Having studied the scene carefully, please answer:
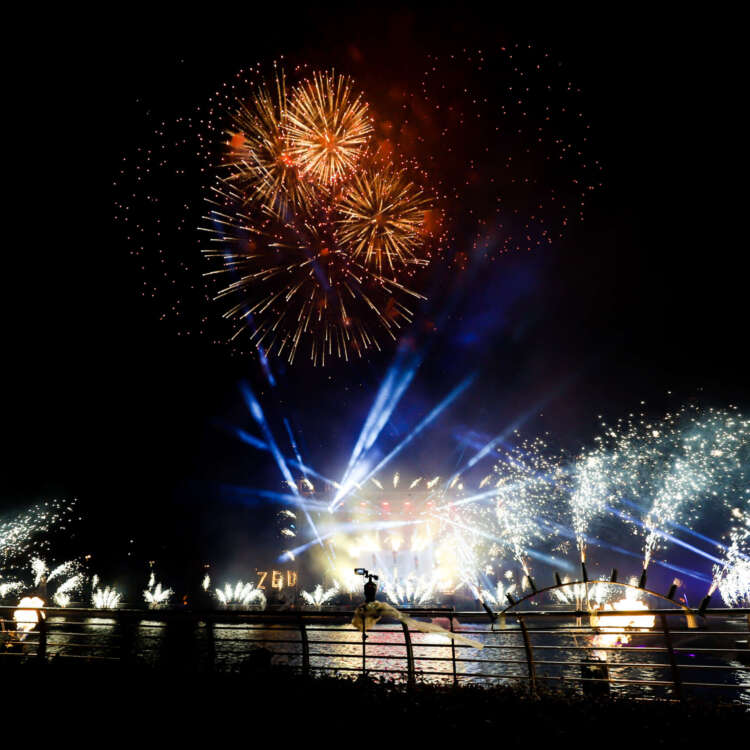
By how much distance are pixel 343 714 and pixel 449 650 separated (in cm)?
2237

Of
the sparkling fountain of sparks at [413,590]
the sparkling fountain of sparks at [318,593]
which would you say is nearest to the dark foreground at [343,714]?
the sparkling fountain of sparks at [413,590]

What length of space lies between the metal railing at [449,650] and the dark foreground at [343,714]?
1.58 feet

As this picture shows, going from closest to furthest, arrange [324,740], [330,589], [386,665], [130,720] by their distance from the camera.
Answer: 1. [324,740]
2. [130,720]
3. [386,665]
4. [330,589]

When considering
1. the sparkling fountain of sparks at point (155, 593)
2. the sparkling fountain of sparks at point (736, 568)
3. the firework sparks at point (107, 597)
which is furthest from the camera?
the sparkling fountain of sparks at point (155, 593)

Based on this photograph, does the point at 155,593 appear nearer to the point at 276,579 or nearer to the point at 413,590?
the point at 276,579

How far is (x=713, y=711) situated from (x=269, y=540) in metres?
66.3

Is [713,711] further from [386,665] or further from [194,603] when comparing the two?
[194,603]

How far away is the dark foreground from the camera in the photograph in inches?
187

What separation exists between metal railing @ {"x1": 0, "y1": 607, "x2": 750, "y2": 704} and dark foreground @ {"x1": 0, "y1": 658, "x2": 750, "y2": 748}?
482 millimetres

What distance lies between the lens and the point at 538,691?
655cm

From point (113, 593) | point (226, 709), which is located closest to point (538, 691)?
point (226, 709)

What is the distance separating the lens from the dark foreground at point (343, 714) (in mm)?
4750

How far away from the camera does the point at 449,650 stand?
24469 millimetres

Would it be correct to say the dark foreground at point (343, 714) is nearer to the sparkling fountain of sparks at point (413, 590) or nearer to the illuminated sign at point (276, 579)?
the sparkling fountain of sparks at point (413, 590)
